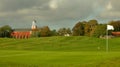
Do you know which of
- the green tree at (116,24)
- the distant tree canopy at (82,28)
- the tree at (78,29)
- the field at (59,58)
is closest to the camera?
the field at (59,58)

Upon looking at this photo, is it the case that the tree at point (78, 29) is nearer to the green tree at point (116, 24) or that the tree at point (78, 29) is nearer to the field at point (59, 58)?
Answer: the green tree at point (116, 24)

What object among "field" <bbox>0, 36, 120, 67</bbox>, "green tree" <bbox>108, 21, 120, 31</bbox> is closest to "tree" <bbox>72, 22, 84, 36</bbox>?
"green tree" <bbox>108, 21, 120, 31</bbox>

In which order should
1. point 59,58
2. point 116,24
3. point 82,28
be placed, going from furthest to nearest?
point 116,24 → point 82,28 → point 59,58

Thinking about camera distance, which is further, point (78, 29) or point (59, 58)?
point (78, 29)

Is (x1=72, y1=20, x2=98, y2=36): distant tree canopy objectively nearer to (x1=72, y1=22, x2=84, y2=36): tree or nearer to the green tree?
(x1=72, y1=22, x2=84, y2=36): tree

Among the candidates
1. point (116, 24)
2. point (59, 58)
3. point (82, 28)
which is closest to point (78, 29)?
point (82, 28)

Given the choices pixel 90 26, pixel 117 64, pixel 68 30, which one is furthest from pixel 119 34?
pixel 117 64

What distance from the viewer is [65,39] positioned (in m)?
95.5

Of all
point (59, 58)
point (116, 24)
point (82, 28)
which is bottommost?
point (59, 58)

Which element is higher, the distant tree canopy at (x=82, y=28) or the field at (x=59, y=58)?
the distant tree canopy at (x=82, y=28)

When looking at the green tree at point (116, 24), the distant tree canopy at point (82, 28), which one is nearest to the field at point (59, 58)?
the distant tree canopy at point (82, 28)

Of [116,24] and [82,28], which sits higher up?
[116,24]

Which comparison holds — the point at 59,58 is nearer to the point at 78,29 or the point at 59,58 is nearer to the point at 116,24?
the point at 78,29

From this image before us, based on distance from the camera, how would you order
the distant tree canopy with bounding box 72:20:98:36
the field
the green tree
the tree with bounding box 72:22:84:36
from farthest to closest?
the green tree → the tree with bounding box 72:22:84:36 → the distant tree canopy with bounding box 72:20:98:36 → the field
